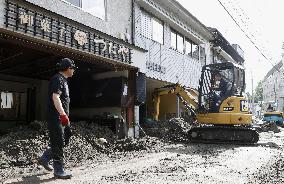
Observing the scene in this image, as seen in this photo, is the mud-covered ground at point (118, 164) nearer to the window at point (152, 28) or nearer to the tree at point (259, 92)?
the window at point (152, 28)

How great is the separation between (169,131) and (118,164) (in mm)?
6853

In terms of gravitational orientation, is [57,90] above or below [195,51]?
below

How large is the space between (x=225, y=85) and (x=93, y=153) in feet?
21.1

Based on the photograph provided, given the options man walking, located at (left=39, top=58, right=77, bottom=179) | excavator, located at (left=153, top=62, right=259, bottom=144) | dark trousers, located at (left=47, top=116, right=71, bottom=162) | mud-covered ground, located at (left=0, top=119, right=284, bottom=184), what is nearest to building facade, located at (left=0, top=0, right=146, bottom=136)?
mud-covered ground, located at (left=0, top=119, right=284, bottom=184)

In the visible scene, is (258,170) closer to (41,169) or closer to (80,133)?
(41,169)

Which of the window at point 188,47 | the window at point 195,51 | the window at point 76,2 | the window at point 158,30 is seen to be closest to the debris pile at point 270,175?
the window at point 76,2

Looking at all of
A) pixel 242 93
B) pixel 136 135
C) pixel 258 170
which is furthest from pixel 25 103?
pixel 258 170

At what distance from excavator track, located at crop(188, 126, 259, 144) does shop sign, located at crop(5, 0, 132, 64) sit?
165 inches

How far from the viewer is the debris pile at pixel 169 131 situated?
40.6 ft

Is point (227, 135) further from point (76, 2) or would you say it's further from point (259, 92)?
point (259, 92)

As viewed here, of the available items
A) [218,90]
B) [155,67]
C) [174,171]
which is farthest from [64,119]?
[155,67]

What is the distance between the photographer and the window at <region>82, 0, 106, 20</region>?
10.5 m

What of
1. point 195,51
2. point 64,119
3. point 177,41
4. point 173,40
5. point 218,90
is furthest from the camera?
point 195,51

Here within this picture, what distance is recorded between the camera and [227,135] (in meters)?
11.5
